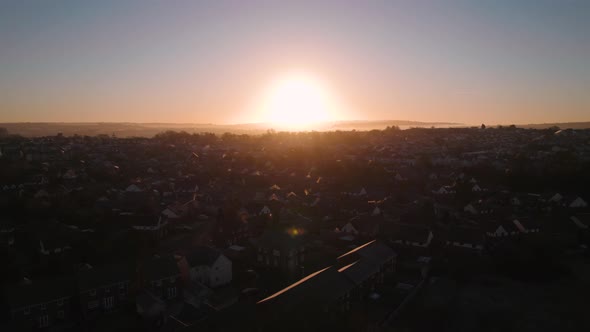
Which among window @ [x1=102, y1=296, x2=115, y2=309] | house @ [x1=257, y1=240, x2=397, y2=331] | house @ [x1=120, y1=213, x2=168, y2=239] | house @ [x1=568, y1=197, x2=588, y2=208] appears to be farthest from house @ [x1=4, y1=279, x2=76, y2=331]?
house @ [x1=568, y1=197, x2=588, y2=208]

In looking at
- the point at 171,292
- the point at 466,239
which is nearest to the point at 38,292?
the point at 171,292

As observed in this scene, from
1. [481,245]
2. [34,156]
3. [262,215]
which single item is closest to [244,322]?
[481,245]

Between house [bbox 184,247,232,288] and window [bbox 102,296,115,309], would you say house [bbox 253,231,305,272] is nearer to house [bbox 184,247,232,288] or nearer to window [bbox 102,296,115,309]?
house [bbox 184,247,232,288]

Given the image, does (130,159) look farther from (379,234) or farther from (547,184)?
(547,184)

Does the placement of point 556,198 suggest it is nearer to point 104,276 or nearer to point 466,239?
point 466,239

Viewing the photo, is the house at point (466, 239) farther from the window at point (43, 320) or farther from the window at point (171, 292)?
the window at point (43, 320)

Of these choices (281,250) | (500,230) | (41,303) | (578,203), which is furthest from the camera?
(578,203)
